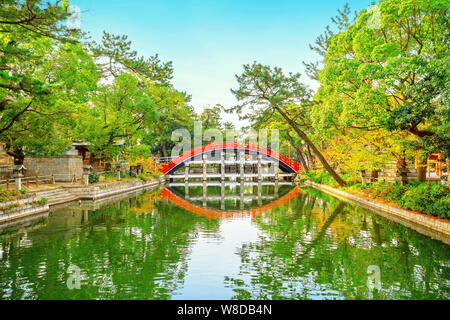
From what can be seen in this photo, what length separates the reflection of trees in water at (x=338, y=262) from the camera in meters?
6.27

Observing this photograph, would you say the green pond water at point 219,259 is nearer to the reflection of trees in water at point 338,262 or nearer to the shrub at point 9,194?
the reflection of trees in water at point 338,262

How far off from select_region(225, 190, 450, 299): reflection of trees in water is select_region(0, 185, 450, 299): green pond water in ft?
0.08

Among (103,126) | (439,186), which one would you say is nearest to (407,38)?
(439,186)

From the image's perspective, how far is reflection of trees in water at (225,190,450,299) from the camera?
247 inches

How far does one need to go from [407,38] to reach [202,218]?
40.0ft

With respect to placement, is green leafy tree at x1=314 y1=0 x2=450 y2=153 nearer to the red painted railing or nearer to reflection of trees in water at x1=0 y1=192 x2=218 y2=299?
reflection of trees in water at x1=0 y1=192 x2=218 y2=299

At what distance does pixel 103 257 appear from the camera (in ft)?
27.4

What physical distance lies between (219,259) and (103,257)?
306cm

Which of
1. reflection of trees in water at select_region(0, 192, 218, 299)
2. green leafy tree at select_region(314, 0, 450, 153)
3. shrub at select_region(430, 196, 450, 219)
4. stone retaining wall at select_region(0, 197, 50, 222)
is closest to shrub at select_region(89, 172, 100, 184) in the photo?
stone retaining wall at select_region(0, 197, 50, 222)

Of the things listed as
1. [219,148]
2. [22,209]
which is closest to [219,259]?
[22,209]

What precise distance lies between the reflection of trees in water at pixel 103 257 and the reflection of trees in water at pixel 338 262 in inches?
70.9

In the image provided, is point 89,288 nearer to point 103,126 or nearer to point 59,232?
point 59,232

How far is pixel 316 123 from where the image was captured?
1703 centimetres

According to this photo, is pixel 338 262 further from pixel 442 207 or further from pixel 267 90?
pixel 267 90
